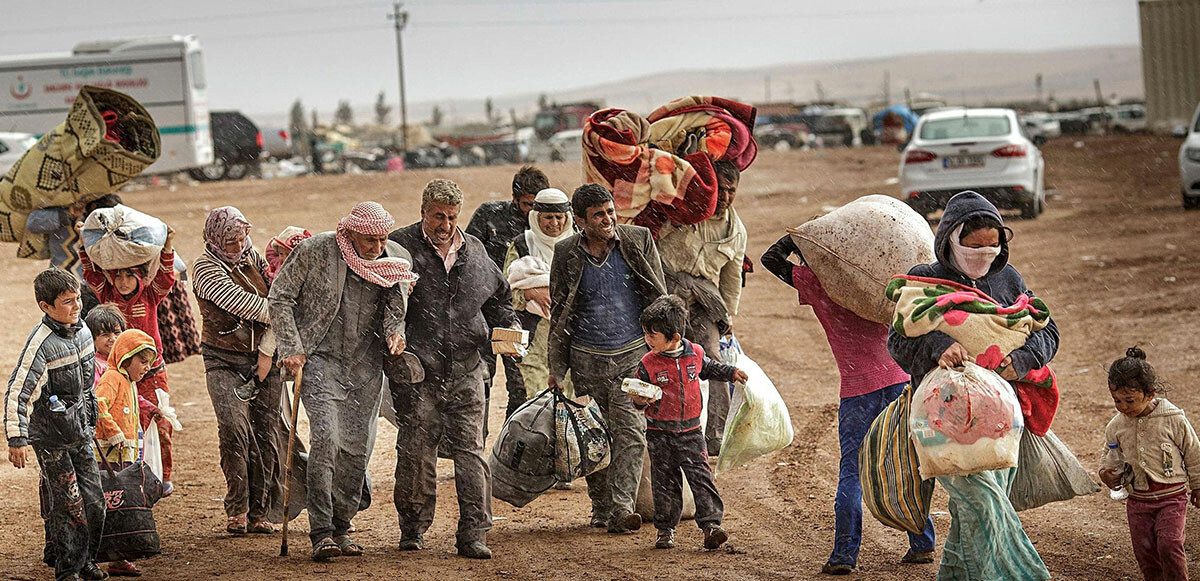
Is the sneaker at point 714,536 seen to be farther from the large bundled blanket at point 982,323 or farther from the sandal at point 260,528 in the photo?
the sandal at point 260,528

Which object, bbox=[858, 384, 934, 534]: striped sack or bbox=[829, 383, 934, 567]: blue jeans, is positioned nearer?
bbox=[858, 384, 934, 534]: striped sack

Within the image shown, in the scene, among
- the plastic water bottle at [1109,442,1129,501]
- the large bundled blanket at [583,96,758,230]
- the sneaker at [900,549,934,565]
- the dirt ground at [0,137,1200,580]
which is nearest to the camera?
the plastic water bottle at [1109,442,1129,501]

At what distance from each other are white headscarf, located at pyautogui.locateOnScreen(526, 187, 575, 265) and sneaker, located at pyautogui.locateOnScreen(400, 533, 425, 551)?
69.5 inches

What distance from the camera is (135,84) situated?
1117 inches

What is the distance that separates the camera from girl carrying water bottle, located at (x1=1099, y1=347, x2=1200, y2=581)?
532 cm

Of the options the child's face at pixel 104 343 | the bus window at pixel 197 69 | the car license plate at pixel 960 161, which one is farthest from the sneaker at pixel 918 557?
the bus window at pixel 197 69

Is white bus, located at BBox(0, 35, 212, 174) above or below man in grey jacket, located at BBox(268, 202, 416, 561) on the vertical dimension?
above

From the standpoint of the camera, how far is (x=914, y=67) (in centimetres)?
17212

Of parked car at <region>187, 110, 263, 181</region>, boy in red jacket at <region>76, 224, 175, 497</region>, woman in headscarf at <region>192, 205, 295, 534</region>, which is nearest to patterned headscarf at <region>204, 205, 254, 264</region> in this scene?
woman in headscarf at <region>192, 205, 295, 534</region>

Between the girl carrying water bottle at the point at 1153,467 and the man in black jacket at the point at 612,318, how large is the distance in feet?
7.38

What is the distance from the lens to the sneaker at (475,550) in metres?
6.44

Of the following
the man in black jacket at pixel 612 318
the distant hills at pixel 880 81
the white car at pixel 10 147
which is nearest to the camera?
the man in black jacket at pixel 612 318

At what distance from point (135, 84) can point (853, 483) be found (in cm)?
2532

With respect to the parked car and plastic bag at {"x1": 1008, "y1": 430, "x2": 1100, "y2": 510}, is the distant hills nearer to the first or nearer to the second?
the parked car
